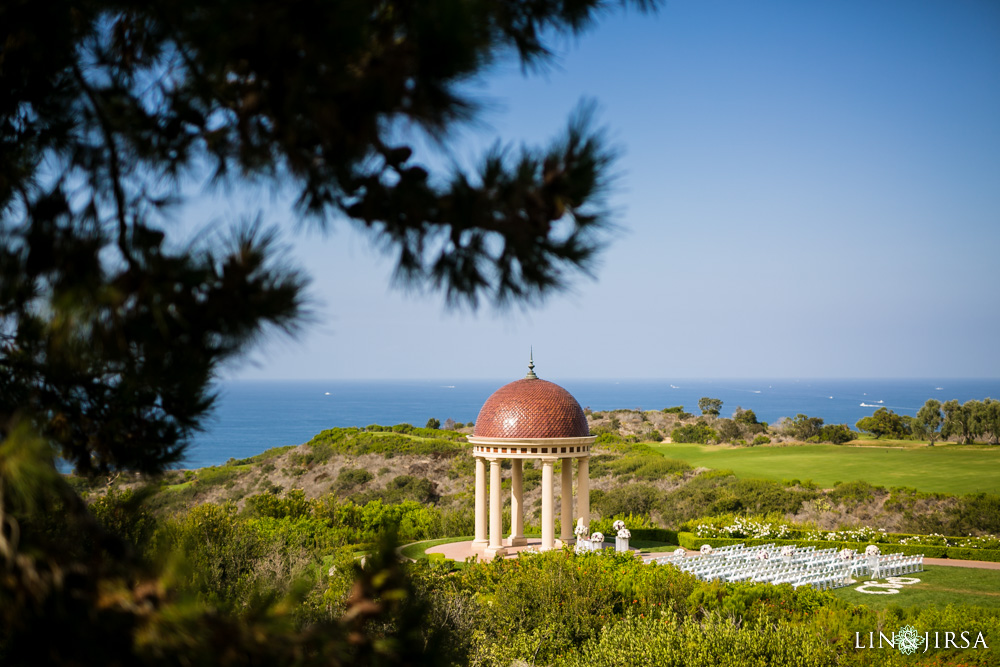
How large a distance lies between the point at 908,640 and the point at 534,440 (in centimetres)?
1049

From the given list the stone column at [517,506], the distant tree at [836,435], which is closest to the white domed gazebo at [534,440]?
the stone column at [517,506]

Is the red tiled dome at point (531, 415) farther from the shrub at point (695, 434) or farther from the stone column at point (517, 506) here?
the shrub at point (695, 434)

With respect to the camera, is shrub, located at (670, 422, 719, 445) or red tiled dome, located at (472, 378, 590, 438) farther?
shrub, located at (670, 422, 719, 445)

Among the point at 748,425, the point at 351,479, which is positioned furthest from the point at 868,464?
the point at 351,479

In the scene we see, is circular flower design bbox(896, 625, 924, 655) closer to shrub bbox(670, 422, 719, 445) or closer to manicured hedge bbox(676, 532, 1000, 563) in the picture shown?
manicured hedge bbox(676, 532, 1000, 563)

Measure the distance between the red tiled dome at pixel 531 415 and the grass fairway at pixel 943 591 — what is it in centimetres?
793

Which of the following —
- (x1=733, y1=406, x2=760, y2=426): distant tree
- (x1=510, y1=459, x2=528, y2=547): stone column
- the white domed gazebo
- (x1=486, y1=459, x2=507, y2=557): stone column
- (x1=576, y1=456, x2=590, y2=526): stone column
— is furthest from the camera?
(x1=733, y1=406, x2=760, y2=426): distant tree

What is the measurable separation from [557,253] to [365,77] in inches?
54.5

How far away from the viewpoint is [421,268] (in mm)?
4484

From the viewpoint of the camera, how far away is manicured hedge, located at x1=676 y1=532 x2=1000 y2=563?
917 inches

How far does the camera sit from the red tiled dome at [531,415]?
21.4m

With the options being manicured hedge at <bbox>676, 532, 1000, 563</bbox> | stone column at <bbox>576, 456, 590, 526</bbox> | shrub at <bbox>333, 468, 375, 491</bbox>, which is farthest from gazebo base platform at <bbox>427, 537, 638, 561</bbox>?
shrub at <bbox>333, 468, 375, 491</bbox>

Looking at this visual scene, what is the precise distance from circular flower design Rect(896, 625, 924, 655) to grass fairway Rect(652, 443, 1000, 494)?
89.5 feet

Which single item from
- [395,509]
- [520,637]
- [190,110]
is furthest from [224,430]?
[190,110]
